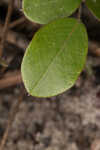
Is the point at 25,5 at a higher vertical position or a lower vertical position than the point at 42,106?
higher

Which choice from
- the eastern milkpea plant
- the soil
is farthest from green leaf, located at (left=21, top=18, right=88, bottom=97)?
the soil

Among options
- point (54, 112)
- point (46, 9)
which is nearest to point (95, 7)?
point (46, 9)

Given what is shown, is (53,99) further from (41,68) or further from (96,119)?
(41,68)

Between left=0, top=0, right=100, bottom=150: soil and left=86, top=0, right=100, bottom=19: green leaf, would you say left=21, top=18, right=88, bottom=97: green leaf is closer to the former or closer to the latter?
left=86, top=0, right=100, bottom=19: green leaf

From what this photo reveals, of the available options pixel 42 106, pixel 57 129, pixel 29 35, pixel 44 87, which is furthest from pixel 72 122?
pixel 44 87

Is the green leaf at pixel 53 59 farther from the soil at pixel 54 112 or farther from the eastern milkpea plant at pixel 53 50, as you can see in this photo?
the soil at pixel 54 112

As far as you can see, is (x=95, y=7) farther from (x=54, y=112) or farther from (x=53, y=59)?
(x=54, y=112)
